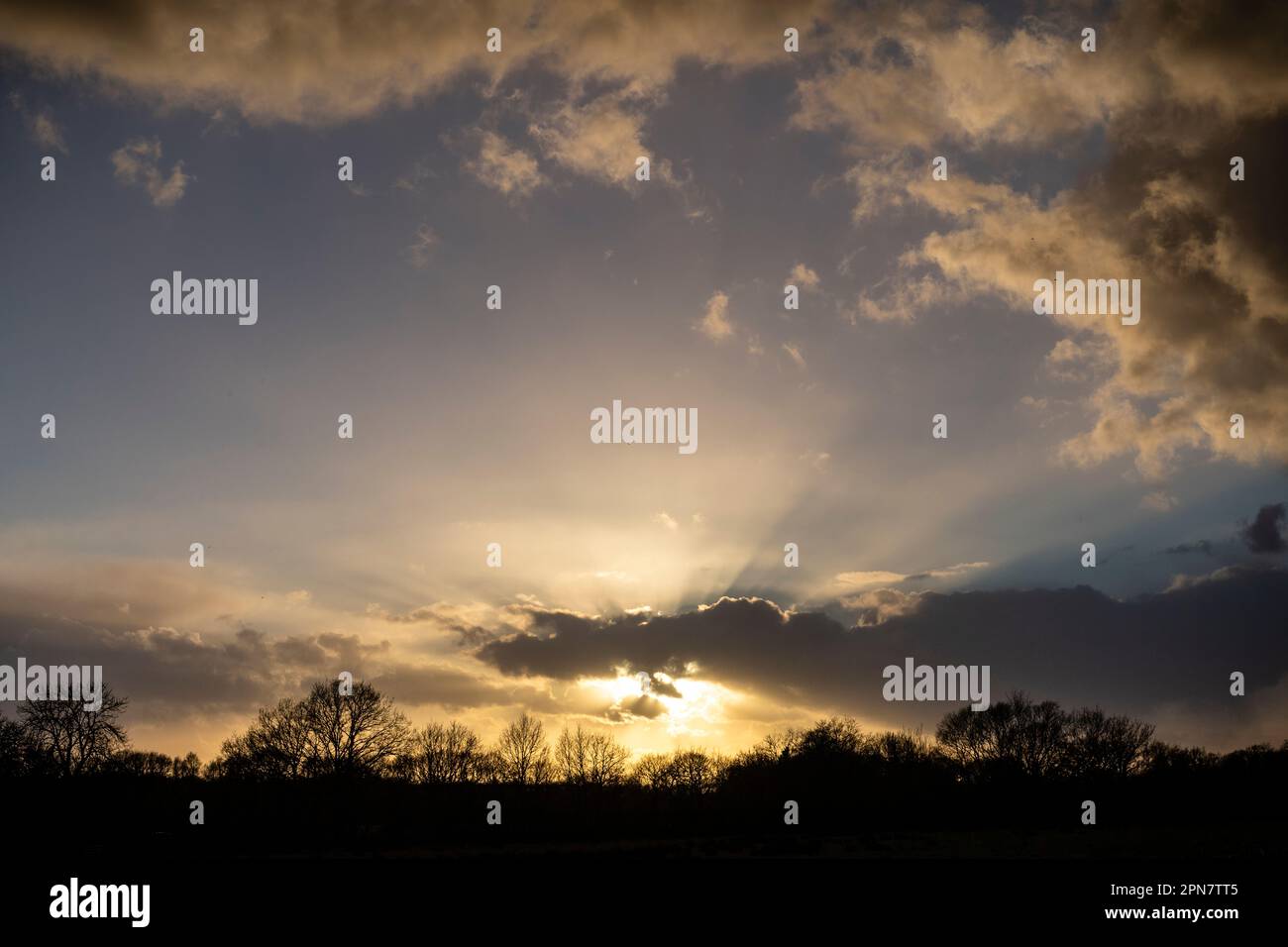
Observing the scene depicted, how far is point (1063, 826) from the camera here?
89938mm

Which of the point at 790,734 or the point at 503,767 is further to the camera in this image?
the point at 790,734
